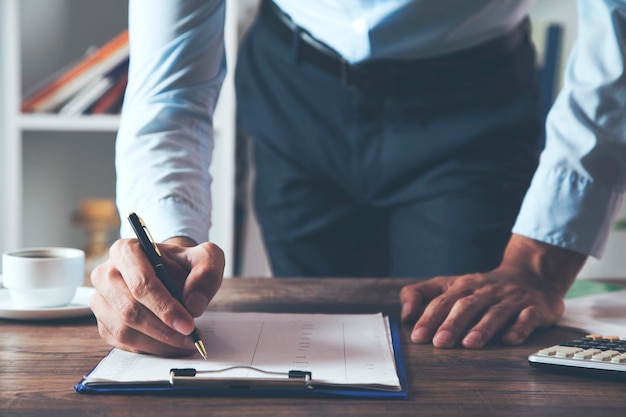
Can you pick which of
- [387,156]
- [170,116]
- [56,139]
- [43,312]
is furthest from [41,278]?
[56,139]

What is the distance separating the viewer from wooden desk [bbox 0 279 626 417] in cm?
61

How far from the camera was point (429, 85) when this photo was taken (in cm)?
129

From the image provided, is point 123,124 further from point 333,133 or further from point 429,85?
point 429,85

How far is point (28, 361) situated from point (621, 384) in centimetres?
54

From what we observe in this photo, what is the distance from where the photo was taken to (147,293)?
0.74m

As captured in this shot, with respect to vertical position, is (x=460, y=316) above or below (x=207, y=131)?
below

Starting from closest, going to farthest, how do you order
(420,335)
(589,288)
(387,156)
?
(420,335)
(589,288)
(387,156)

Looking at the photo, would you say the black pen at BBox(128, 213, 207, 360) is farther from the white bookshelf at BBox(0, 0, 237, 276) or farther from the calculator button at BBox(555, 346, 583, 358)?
the white bookshelf at BBox(0, 0, 237, 276)

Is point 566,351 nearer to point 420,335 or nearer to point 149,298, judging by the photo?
point 420,335

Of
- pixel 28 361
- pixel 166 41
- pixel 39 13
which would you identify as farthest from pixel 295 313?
pixel 39 13

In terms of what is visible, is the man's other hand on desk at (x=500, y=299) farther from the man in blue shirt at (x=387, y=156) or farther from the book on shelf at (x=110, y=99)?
the book on shelf at (x=110, y=99)

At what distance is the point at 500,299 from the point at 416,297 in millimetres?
100

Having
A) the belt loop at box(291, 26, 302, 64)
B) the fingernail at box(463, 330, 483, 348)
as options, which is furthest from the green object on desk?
the belt loop at box(291, 26, 302, 64)

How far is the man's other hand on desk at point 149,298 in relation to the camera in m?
0.73
